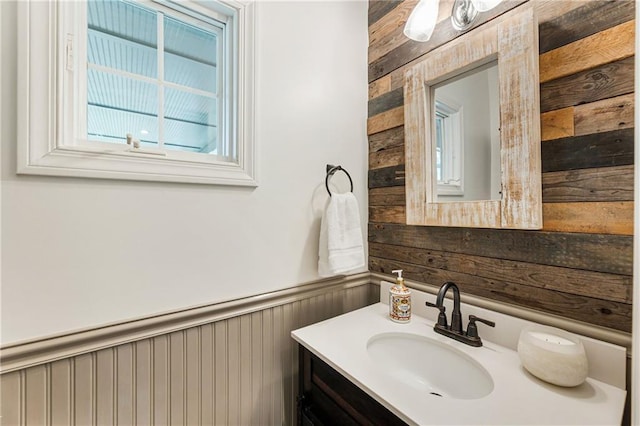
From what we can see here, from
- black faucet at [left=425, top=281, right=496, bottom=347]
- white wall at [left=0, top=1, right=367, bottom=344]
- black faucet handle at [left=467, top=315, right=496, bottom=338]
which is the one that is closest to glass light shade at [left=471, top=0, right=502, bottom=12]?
white wall at [left=0, top=1, right=367, bottom=344]

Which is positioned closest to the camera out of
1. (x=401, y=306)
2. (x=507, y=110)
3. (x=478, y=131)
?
(x=507, y=110)

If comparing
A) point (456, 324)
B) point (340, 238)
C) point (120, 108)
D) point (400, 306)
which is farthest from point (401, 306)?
point (120, 108)

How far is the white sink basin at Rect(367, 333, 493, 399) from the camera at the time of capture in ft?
2.69

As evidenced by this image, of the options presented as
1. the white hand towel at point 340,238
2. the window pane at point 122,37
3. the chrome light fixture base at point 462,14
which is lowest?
the white hand towel at point 340,238

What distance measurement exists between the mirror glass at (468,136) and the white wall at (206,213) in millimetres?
429

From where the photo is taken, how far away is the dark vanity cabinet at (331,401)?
0.71 m

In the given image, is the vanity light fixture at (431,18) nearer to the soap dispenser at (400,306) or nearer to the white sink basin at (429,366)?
the soap dispenser at (400,306)

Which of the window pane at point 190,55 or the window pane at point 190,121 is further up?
the window pane at point 190,55

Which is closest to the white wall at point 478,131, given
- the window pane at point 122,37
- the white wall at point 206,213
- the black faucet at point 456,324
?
the black faucet at point 456,324

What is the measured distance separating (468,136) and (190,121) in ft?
3.48

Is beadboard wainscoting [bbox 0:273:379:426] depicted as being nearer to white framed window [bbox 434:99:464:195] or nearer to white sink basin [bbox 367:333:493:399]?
white sink basin [bbox 367:333:493:399]

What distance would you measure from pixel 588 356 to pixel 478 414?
412mm

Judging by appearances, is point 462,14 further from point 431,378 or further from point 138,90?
point 431,378

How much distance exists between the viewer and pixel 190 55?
103 centimetres
